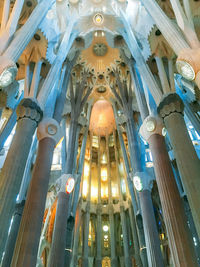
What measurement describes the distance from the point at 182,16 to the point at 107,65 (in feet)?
44.4

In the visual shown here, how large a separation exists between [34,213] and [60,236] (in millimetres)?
4441

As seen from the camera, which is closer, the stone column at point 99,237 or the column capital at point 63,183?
the column capital at point 63,183

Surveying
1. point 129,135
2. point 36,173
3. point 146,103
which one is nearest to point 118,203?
point 129,135

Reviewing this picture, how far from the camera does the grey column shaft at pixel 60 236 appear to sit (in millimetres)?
10191

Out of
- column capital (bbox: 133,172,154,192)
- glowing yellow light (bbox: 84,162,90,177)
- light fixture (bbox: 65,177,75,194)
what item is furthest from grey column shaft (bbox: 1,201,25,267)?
glowing yellow light (bbox: 84,162,90,177)

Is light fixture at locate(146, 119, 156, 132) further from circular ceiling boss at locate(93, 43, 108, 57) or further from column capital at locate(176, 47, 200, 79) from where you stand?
circular ceiling boss at locate(93, 43, 108, 57)

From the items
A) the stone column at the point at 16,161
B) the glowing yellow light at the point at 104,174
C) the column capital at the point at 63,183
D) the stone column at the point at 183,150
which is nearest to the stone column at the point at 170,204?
the stone column at the point at 183,150

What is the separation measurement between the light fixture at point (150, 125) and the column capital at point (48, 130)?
4.13 metres

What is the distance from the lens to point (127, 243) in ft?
60.5

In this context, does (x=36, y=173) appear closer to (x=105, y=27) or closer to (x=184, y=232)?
(x=184, y=232)

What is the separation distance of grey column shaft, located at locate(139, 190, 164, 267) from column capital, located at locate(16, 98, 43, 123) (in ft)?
24.1

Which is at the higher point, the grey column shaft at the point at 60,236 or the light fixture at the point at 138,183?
the light fixture at the point at 138,183

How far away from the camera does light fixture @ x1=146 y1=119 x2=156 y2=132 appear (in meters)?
9.81

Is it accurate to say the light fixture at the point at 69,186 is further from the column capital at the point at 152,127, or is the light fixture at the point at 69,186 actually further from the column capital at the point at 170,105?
the column capital at the point at 170,105
